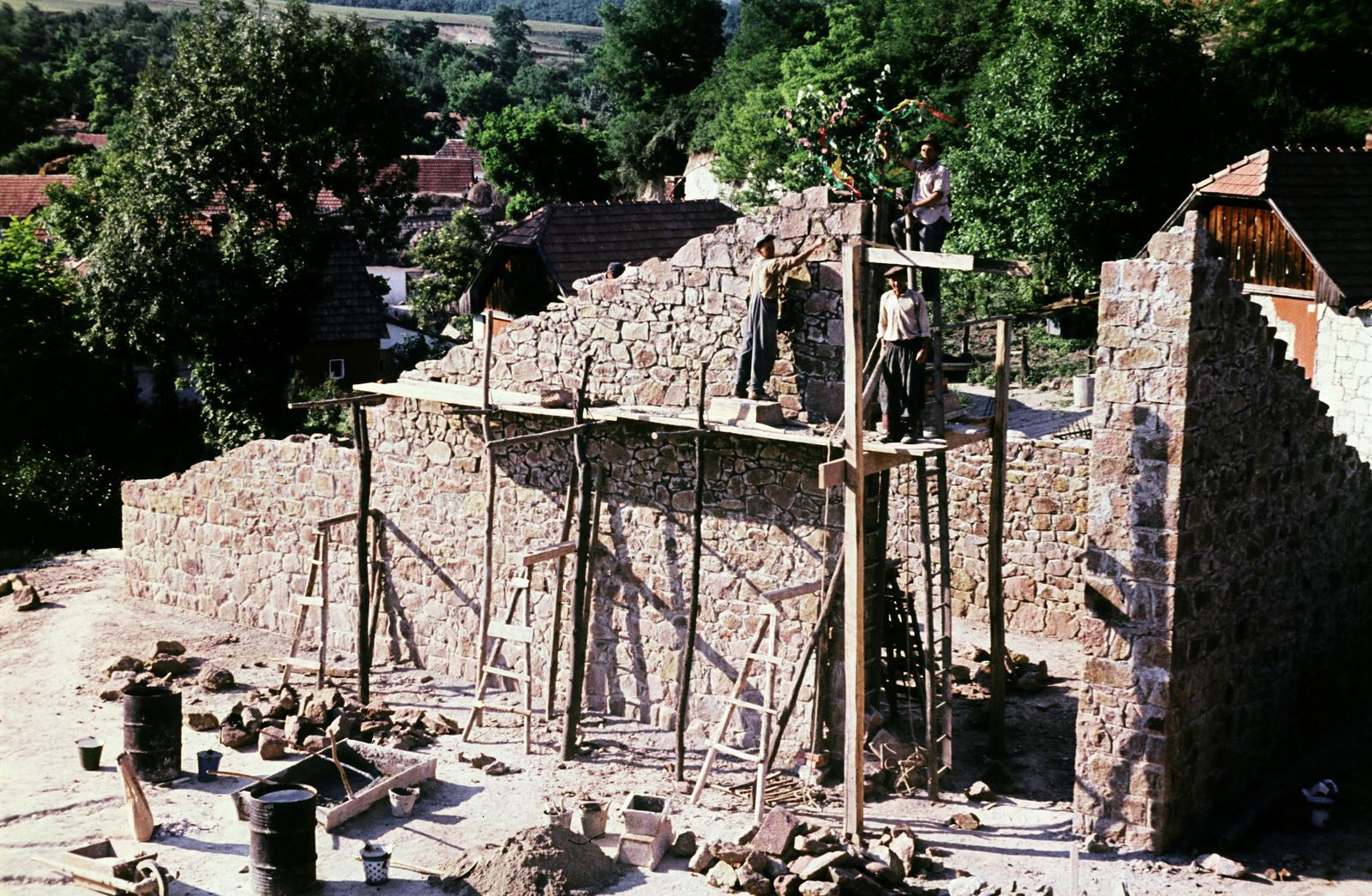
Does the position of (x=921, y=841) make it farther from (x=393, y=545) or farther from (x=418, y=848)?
(x=393, y=545)

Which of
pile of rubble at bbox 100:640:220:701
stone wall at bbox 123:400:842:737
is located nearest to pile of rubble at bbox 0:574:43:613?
stone wall at bbox 123:400:842:737

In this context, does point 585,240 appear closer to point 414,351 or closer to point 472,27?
point 414,351

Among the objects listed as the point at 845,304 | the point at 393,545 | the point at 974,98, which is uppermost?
the point at 974,98

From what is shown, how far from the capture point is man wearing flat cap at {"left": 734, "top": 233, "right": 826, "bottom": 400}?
14.1m

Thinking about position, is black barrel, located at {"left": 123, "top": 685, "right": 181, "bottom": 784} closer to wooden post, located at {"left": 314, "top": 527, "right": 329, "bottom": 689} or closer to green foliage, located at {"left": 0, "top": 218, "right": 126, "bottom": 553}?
wooden post, located at {"left": 314, "top": 527, "right": 329, "bottom": 689}

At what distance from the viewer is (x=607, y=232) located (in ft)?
103

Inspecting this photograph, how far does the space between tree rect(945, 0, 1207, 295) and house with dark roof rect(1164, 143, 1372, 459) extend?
14.3 ft

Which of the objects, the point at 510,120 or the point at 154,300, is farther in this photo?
the point at 510,120

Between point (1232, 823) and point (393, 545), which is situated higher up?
point (393, 545)

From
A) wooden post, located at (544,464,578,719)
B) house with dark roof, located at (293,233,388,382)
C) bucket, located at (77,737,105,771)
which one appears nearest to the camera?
bucket, located at (77,737,105,771)

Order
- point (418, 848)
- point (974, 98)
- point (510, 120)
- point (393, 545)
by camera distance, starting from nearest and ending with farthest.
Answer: point (418, 848) → point (393, 545) → point (974, 98) → point (510, 120)

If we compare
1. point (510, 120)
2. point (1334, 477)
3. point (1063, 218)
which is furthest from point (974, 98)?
point (1334, 477)

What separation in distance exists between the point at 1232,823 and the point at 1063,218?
59.1 ft

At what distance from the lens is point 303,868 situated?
12383 mm
